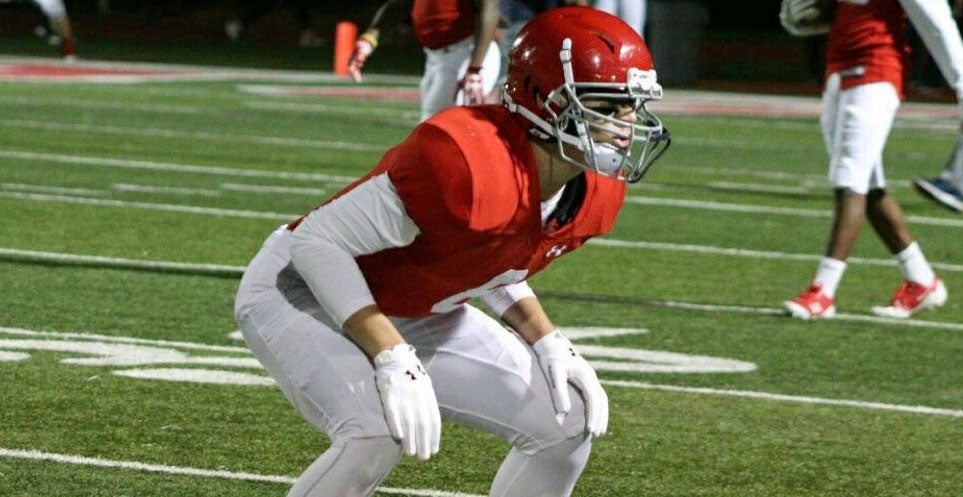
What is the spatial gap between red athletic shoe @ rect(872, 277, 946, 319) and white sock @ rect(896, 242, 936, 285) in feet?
0.07

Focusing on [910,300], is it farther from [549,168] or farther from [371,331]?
[371,331]

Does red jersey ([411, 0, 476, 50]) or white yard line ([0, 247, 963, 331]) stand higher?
red jersey ([411, 0, 476, 50])

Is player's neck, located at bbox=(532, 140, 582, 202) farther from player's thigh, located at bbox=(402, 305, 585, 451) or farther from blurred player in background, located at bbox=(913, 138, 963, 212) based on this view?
blurred player in background, located at bbox=(913, 138, 963, 212)

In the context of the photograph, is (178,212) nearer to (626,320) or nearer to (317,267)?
(626,320)

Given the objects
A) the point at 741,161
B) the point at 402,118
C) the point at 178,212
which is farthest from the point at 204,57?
the point at 178,212

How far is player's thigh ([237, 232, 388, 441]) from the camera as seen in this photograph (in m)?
3.31

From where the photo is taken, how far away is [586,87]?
345 cm

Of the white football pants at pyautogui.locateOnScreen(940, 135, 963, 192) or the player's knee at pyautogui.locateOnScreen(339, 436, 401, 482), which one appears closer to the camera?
the player's knee at pyautogui.locateOnScreen(339, 436, 401, 482)

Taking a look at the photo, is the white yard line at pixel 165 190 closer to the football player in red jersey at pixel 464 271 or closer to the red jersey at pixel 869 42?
the red jersey at pixel 869 42

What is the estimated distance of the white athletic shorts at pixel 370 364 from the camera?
3371mm

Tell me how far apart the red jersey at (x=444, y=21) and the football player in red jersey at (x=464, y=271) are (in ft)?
16.1

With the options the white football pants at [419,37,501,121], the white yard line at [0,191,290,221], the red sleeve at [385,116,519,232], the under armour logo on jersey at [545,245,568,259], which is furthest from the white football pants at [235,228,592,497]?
the white yard line at [0,191,290,221]

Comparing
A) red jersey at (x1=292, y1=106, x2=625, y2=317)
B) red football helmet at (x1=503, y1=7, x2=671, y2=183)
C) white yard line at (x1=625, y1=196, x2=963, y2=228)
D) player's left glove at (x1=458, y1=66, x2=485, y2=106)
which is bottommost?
white yard line at (x1=625, y1=196, x2=963, y2=228)

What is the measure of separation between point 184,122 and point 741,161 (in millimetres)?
4355
